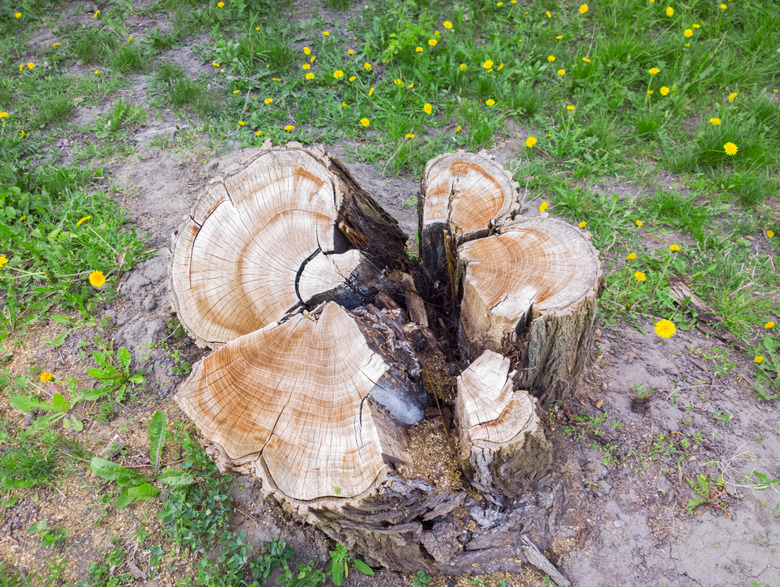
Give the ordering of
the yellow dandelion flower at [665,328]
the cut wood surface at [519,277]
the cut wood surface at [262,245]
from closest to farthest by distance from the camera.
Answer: the cut wood surface at [519,277]
the cut wood surface at [262,245]
the yellow dandelion flower at [665,328]

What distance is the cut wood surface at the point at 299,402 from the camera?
5.42 feet

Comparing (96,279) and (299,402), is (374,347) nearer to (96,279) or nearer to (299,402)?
(299,402)

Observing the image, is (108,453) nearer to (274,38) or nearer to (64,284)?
(64,284)

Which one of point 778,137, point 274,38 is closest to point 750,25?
point 778,137

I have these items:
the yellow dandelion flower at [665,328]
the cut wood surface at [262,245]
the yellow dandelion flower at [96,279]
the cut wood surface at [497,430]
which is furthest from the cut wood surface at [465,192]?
the yellow dandelion flower at [96,279]

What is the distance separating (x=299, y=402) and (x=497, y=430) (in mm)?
734

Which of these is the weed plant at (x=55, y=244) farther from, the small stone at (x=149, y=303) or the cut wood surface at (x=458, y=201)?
the cut wood surface at (x=458, y=201)

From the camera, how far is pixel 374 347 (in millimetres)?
1853

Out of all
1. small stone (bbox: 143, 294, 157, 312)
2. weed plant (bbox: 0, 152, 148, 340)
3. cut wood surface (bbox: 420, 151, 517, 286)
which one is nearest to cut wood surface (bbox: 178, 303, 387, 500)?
cut wood surface (bbox: 420, 151, 517, 286)

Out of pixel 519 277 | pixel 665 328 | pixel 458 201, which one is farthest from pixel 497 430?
pixel 665 328

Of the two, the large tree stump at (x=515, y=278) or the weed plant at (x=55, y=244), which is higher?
the large tree stump at (x=515, y=278)

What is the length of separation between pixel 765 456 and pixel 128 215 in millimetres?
4044

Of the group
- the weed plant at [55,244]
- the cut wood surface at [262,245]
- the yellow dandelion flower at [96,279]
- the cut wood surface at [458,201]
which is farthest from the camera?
the weed plant at [55,244]

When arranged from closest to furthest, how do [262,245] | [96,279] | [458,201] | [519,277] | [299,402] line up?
[299,402] < [519,277] < [262,245] < [458,201] < [96,279]
